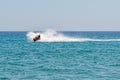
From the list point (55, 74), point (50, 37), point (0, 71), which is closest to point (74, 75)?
point (55, 74)

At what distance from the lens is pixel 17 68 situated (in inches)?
1294

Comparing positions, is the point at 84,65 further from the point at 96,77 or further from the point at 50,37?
the point at 50,37

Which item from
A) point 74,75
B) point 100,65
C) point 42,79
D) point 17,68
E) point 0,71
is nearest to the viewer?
point 42,79

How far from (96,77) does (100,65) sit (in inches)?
306

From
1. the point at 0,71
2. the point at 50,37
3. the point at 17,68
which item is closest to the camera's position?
the point at 0,71

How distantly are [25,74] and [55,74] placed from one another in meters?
2.25

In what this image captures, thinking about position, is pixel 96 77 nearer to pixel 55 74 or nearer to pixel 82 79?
pixel 82 79

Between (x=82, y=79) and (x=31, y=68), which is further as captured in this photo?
(x=31, y=68)

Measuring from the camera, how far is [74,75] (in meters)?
28.7

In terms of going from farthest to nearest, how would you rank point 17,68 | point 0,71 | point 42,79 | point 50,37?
1. point 50,37
2. point 17,68
3. point 0,71
4. point 42,79

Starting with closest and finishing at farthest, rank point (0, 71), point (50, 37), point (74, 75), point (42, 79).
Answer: point (42, 79) < point (74, 75) < point (0, 71) < point (50, 37)

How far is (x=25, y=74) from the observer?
2894 centimetres

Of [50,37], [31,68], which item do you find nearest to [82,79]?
[31,68]

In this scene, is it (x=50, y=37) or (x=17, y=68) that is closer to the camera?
(x=17, y=68)
